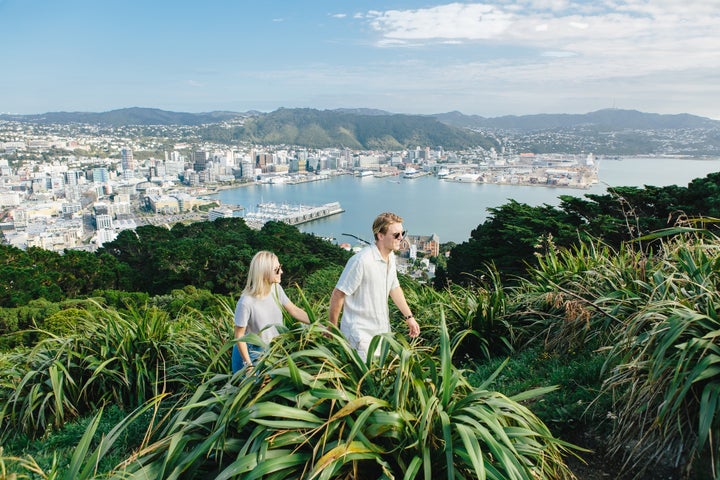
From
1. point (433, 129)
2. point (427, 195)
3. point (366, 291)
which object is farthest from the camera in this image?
point (433, 129)

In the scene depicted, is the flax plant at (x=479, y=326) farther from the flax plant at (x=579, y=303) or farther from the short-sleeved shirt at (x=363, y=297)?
the short-sleeved shirt at (x=363, y=297)

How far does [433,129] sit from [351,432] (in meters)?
132

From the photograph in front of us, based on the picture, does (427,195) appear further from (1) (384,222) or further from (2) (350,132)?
(2) (350,132)

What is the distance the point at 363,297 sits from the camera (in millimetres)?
2318

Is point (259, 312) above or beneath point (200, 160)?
above

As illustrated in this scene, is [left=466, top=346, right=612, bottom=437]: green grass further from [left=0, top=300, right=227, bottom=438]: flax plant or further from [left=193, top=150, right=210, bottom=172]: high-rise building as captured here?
[left=193, top=150, right=210, bottom=172]: high-rise building

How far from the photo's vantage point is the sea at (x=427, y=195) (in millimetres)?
42131

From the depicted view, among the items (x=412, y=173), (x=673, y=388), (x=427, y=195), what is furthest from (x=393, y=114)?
(x=673, y=388)

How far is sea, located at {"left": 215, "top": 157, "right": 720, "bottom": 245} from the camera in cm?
4213

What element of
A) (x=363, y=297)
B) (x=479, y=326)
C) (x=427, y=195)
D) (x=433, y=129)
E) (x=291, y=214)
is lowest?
(x=291, y=214)

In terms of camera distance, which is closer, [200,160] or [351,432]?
[351,432]

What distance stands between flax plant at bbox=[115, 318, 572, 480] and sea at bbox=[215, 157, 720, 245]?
27886 millimetres

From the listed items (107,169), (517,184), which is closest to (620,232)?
(517,184)

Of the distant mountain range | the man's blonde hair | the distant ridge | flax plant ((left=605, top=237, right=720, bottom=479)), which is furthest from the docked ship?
flax plant ((left=605, top=237, right=720, bottom=479))
